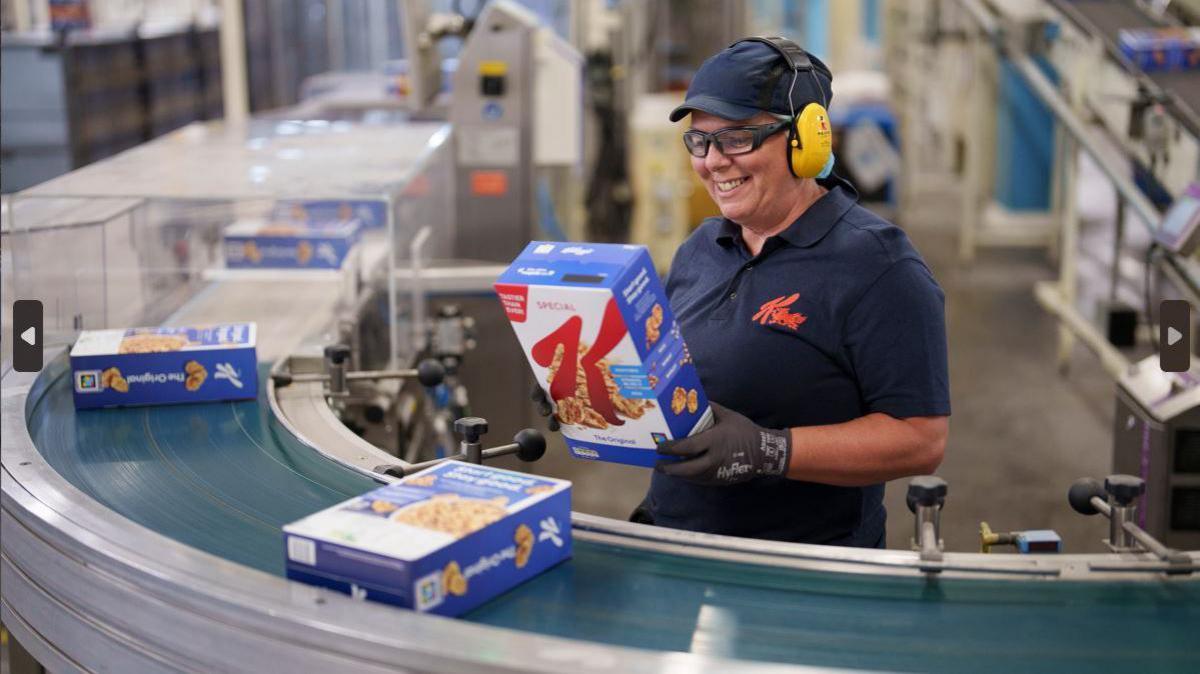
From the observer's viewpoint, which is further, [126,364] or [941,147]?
[941,147]

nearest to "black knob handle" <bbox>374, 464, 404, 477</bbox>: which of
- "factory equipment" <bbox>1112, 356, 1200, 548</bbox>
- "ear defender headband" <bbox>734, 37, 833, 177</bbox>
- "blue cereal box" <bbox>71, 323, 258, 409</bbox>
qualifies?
"blue cereal box" <bbox>71, 323, 258, 409</bbox>

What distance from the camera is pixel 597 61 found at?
870 centimetres

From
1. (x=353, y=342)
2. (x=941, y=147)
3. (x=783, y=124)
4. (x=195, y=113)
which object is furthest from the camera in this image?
(x=941, y=147)

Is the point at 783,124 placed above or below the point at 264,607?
above

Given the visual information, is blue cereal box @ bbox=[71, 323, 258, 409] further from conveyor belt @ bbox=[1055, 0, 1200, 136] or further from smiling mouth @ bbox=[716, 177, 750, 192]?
conveyor belt @ bbox=[1055, 0, 1200, 136]

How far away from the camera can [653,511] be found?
2297mm

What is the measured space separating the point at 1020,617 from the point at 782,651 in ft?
1.07

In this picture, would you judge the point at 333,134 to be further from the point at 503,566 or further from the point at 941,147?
the point at 941,147

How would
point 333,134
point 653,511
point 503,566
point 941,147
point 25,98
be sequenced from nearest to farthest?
1. point 503,566
2. point 653,511
3. point 333,134
4. point 25,98
5. point 941,147

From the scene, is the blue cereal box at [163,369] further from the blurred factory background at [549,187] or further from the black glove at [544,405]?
the black glove at [544,405]

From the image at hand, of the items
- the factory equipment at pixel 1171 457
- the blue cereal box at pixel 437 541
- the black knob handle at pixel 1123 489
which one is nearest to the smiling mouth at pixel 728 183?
the blue cereal box at pixel 437 541

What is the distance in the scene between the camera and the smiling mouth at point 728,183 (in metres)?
2.15

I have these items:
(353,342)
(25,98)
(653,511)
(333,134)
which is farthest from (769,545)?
(25,98)

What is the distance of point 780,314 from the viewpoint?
2.13 meters
